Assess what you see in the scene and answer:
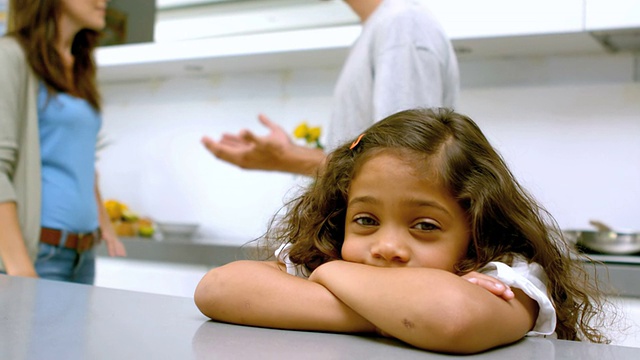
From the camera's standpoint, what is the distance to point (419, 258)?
711mm

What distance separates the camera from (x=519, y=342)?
0.61 m

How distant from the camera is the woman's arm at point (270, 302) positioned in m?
0.63

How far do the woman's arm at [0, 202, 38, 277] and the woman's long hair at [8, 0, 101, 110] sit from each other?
0.29m

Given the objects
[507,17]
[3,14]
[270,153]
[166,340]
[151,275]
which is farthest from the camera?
[3,14]

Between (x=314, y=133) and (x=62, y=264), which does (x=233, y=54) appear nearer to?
(x=314, y=133)

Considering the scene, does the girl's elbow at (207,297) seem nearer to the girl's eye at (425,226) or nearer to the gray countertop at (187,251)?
the girl's eye at (425,226)

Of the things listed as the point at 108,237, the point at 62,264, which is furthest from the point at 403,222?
the point at 108,237

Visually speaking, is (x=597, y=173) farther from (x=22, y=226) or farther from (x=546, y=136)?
(x=22, y=226)

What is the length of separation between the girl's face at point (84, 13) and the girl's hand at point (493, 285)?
1.20 meters

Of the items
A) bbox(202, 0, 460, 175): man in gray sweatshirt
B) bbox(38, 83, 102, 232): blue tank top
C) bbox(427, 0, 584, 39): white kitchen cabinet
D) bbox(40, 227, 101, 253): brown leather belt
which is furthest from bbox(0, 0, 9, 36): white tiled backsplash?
bbox(202, 0, 460, 175): man in gray sweatshirt

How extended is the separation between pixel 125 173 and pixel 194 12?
0.86m

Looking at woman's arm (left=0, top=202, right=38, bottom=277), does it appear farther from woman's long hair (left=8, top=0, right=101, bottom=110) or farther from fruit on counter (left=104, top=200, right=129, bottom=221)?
fruit on counter (left=104, top=200, right=129, bottom=221)

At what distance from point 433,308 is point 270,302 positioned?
0.16 m

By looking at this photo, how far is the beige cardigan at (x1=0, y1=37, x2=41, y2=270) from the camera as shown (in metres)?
1.35
